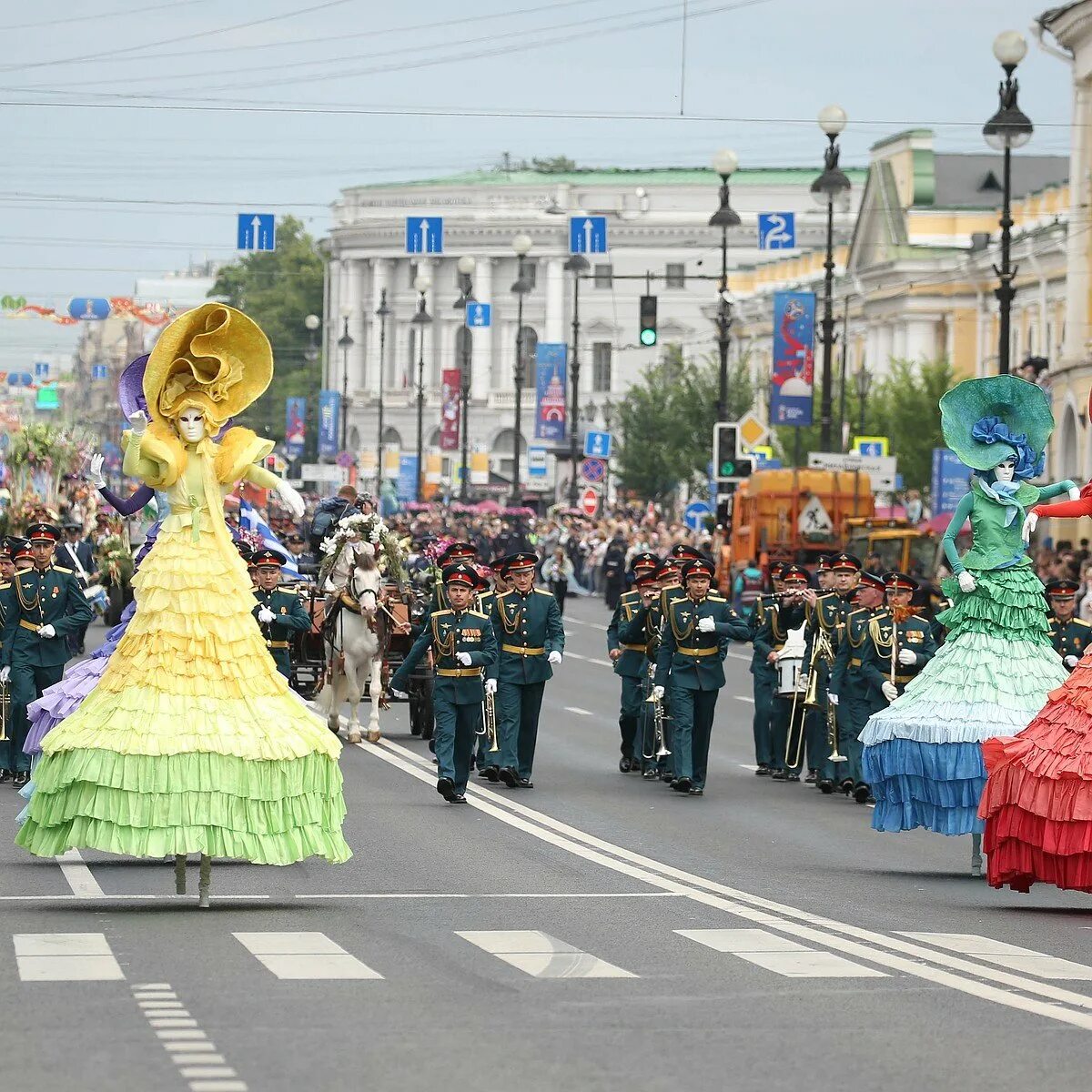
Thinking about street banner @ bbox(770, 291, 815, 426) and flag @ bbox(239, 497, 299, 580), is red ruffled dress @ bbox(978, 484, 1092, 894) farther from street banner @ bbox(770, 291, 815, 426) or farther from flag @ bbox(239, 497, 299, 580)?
street banner @ bbox(770, 291, 815, 426)

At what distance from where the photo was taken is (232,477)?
13500 millimetres

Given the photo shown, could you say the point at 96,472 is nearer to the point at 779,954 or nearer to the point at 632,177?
the point at 779,954

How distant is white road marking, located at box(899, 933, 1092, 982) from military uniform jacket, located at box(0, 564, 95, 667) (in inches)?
364

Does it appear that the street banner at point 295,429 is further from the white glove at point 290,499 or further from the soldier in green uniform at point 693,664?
the white glove at point 290,499

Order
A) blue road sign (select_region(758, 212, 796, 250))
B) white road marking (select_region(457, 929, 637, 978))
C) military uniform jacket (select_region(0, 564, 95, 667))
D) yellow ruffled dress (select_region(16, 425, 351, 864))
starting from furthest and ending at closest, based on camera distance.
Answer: blue road sign (select_region(758, 212, 796, 250)) < military uniform jacket (select_region(0, 564, 95, 667)) < yellow ruffled dress (select_region(16, 425, 351, 864)) < white road marking (select_region(457, 929, 637, 978))

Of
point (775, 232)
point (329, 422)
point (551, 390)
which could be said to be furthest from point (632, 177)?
point (775, 232)

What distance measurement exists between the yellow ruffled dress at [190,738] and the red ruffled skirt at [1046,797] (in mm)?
3246

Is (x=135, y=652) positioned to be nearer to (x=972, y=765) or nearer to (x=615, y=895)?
(x=615, y=895)

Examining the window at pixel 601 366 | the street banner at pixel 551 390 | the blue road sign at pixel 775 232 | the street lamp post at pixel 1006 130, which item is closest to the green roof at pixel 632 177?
the window at pixel 601 366

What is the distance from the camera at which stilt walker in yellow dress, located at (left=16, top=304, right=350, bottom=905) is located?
41.0 feet

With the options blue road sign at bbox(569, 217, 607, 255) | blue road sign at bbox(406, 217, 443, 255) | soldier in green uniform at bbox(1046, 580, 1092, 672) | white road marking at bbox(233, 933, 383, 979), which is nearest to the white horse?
soldier in green uniform at bbox(1046, 580, 1092, 672)

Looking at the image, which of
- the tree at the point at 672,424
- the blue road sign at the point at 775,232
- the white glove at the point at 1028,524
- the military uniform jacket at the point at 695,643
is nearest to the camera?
the white glove at the point at 1028,524

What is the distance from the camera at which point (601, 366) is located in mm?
142250

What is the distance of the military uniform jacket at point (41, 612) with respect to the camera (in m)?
20.4
